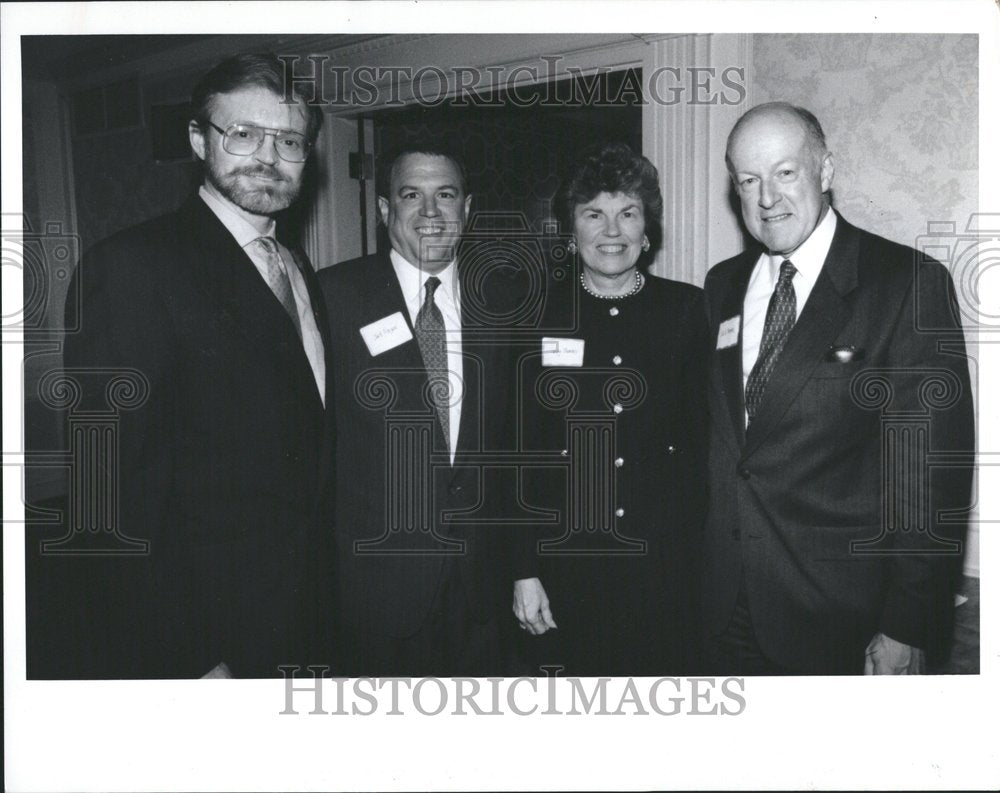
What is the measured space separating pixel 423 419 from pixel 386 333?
0.20m

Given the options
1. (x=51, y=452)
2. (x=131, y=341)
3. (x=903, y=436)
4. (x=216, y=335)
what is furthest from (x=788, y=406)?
(x=51, y=452)

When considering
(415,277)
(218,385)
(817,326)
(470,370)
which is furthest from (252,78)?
(817,326)

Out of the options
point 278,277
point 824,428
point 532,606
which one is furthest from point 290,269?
point 824,428

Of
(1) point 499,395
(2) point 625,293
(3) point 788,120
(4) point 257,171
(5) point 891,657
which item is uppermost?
(3) point 788,120

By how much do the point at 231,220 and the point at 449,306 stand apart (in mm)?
486

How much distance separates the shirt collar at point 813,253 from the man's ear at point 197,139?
1.22 m

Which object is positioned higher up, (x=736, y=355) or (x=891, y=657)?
(x=736, y=355)

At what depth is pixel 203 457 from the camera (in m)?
1.89

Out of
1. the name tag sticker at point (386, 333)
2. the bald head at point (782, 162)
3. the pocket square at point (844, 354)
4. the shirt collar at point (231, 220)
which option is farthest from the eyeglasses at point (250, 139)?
the pocket square at point (844, 354)

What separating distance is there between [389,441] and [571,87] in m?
0.84

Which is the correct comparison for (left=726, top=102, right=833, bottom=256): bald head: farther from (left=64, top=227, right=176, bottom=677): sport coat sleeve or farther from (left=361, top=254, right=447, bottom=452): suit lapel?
(left=64, top=227, right=176, bottom=677): sport coat sleeve

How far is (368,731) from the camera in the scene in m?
1.97

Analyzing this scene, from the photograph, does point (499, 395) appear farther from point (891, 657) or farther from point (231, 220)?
point (891, 657)

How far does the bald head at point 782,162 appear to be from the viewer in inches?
74.6
